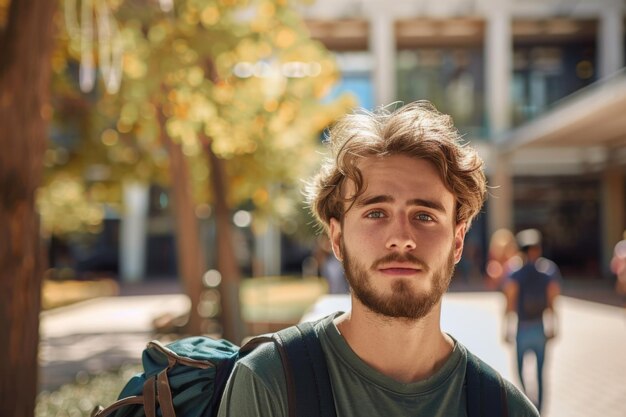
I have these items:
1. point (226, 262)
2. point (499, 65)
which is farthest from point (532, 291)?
point (499, 65)

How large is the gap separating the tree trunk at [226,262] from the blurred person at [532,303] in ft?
15.3

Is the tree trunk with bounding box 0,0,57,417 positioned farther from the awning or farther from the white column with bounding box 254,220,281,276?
the white column with bounding box 254,220,281,276

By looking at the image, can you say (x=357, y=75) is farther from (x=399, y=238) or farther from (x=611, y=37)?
(x=399, y=238)

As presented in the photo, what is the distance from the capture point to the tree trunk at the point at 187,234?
11.0 meters

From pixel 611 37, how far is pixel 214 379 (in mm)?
31554

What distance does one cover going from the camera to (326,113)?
10953 millimetres

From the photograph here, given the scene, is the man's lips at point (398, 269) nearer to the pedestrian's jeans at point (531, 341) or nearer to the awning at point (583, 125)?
the pedestrian's jeans at point (531, 341)

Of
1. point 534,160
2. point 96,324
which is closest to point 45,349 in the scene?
point 96,324

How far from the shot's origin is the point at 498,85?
3000cm

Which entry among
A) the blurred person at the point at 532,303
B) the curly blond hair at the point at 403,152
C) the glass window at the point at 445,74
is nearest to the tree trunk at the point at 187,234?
the blurred person at the point at 532,303

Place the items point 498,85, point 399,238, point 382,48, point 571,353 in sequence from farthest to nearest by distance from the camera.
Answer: point 498,85
point 382,48
point 571,353
point 399,238

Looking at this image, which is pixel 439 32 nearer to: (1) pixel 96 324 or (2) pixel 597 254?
(2) pixel 597 254

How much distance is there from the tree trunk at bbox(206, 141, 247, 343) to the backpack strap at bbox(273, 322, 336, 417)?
28.2 ft

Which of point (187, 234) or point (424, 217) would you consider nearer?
point (424, 217)
